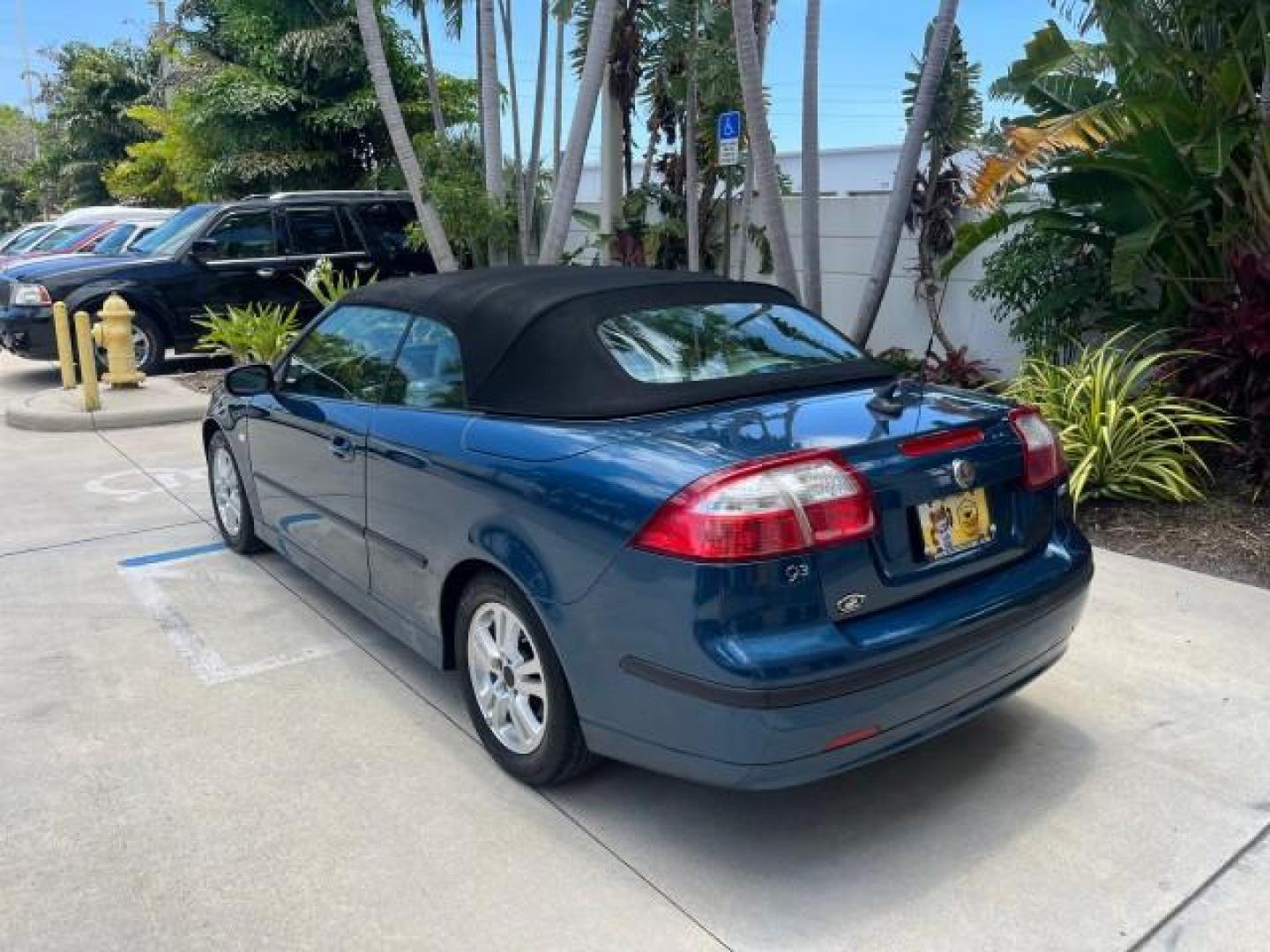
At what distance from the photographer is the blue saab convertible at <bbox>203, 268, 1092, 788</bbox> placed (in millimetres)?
2553

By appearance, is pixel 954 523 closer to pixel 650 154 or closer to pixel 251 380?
pixel 251 380

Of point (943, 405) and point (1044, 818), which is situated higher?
point (943, 405)

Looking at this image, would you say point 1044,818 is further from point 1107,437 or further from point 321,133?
point 321,133

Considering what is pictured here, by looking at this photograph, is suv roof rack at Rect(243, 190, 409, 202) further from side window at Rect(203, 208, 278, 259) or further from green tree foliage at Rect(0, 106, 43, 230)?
green tree foliage at Rect(0, 106, 43, 230)

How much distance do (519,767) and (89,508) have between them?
4.63 m

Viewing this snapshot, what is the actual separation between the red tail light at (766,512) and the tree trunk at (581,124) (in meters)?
6.59

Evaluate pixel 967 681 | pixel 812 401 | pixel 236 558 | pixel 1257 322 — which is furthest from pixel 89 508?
pixel 1257 322

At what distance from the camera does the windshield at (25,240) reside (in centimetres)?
1964

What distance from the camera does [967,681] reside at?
2861mm

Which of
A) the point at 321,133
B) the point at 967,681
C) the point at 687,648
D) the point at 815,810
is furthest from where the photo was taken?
the point at 321,133

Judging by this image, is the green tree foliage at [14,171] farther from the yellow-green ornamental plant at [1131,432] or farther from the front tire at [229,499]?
the yellow-green ornamental plant at [1131,432]

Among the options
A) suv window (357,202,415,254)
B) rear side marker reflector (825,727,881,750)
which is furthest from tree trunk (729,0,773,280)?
Answer: rear side marker reflector (825,727,881,750)

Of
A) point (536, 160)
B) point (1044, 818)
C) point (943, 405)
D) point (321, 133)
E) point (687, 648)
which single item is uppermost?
point (321, 133)

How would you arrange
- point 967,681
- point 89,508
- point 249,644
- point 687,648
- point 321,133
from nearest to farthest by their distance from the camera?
point 687,648 → point 967,681 → point 249,644 → point 89,508 → point 321,133
